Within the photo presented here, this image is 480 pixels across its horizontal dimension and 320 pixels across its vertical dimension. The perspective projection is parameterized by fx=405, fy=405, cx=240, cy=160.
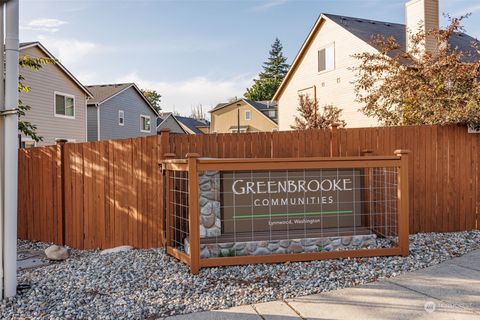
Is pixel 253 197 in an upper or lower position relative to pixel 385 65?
lower

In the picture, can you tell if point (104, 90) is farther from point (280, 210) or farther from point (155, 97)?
point (155, 97)

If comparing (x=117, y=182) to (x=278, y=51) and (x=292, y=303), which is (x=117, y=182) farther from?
(x=278, y=51)

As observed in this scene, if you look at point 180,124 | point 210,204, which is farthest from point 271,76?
point 210,204

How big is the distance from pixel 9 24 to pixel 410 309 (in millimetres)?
4901

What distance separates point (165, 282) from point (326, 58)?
16391 millimetres

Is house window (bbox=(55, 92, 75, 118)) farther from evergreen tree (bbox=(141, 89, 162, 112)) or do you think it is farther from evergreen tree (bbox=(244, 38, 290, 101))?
evergreen tree (bbox=(141, 89, 162, 112))

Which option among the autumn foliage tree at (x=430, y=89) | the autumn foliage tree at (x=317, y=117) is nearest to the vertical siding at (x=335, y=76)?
the autumn foliage tree at (x=317, y=117)

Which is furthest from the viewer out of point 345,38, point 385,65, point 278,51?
point 278,51

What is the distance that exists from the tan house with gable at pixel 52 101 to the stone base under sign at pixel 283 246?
15563 mm

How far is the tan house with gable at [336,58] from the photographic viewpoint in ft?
55.2

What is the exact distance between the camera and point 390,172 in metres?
6.44

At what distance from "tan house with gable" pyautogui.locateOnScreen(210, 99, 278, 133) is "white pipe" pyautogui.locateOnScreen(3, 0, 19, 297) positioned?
35098mm

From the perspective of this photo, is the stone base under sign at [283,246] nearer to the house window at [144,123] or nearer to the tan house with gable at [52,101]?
the tan house with gable at [52,101]

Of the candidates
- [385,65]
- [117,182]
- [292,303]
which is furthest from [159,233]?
[385,65]
